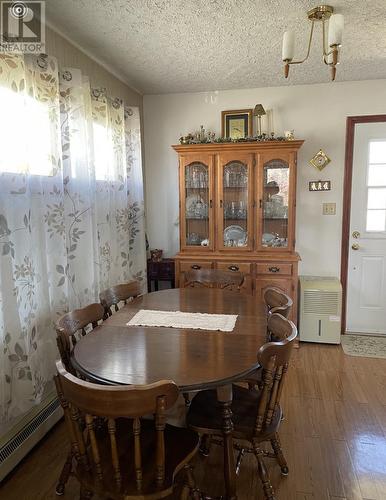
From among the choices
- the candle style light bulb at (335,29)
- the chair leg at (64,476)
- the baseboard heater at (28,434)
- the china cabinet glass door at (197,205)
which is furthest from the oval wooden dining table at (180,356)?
the china cabinet glass door at (197,205)

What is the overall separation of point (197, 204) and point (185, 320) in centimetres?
182

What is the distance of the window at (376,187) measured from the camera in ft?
11.6

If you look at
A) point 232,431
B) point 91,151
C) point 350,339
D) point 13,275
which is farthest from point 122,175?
point 350,339

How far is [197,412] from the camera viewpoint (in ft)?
5.47

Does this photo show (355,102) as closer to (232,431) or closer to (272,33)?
(272,33)

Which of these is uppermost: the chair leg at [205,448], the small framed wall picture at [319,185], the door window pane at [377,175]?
the door window pane at [377,175]

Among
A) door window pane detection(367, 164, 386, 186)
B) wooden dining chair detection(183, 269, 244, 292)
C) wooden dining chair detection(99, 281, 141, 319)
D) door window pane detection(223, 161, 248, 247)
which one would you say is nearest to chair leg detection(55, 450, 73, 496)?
wooden dining chair detection(99, 281, 141, 319)

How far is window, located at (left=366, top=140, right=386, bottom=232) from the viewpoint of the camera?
3529 millimetres

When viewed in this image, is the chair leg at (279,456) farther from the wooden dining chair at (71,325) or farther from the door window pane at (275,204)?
the door window pane at (275,204)

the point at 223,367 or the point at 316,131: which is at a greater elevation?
the point at 316,131

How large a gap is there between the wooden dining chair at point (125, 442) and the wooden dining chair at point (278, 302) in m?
0.74

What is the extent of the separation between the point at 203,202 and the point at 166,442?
8.16ft

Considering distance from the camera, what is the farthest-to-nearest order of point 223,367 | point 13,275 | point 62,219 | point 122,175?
point 122,175 < point 62,219 < point 13,275 < point 223,367

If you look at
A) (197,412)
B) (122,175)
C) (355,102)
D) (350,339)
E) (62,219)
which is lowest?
(350,339)
